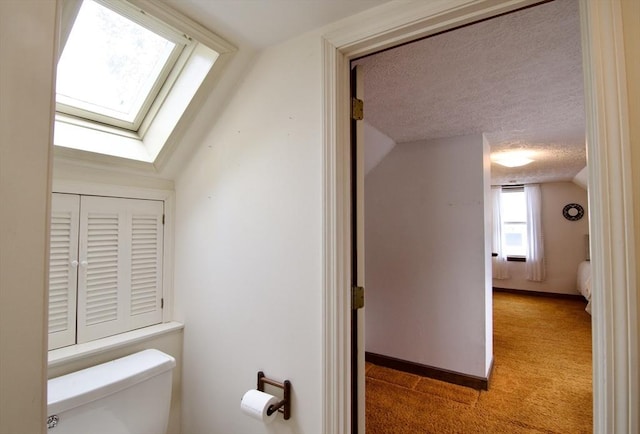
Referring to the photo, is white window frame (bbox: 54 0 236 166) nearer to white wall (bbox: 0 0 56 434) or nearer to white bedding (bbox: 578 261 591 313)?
white wall (bbox: 0 0 56 434)

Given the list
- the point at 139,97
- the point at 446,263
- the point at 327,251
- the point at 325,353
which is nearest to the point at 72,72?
the point at 139,97

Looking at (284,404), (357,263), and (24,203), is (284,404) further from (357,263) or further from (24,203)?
(24,203)

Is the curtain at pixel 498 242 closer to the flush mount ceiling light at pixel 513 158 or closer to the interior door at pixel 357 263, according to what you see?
the flush mount ceiling light at pixel 513 158

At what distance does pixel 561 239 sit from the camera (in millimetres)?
5594

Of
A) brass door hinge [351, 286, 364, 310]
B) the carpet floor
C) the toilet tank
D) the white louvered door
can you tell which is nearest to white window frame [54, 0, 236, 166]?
the white louvered door

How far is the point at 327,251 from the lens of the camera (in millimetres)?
1146

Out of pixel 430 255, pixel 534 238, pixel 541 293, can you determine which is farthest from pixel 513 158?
pixel 541 293

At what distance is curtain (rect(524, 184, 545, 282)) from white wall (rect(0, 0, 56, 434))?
6911 mm

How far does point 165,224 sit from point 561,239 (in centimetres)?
662

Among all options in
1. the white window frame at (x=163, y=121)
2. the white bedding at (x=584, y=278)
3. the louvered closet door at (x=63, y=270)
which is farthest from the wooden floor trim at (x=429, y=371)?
the white bedding at (x=584, y=278)

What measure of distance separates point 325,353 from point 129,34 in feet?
5.38

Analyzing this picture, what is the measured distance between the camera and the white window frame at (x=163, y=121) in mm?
1289

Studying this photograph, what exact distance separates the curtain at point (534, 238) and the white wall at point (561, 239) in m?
0.11

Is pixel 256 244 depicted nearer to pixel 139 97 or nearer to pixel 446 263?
pixel 139 97
